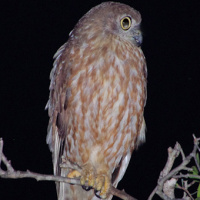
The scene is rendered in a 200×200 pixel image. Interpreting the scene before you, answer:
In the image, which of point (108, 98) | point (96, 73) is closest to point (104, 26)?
point (96, 73)

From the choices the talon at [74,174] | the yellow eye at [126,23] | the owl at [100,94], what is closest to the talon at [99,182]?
the owl at [100,94]

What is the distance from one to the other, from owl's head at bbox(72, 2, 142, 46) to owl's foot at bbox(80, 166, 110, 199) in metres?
1.12

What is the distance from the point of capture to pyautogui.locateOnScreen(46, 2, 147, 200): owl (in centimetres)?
276

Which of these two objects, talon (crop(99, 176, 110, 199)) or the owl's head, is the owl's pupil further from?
talon (crop(99, 176, 110, 199))

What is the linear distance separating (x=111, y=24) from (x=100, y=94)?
66 cm

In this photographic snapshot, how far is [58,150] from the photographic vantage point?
302 cm

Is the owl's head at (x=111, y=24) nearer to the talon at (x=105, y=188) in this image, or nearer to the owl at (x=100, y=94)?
the owl at (x=100, y=94)

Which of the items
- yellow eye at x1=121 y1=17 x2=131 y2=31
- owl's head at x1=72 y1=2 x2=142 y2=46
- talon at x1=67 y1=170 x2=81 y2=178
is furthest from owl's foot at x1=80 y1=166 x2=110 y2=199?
yellow eye at x1=121 y1=17 x2=131 y2=31

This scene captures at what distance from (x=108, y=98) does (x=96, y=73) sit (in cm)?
22

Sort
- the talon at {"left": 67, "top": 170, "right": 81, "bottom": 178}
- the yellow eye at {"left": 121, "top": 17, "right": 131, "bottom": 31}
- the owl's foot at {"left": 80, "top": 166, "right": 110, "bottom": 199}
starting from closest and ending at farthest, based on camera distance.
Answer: the owl's foot at {"left": 80, "top": 166, "right": 110, "bottom": 199}
the talon at {"left": 67, "top": 170, "right": 81, "bottom": 178}
the yellow eye at {"left": 121, "top": 17, "right": 131, "bottom": 31}

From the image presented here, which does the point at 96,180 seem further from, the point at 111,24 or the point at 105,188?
the point at 111,24

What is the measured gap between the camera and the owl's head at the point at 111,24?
9.64 ft

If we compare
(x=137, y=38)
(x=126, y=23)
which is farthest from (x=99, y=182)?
(x=126, y=23)

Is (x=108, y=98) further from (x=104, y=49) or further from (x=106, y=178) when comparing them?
(x=106, y=178)
